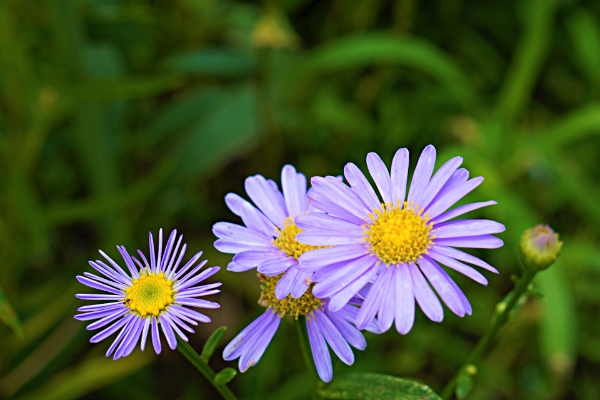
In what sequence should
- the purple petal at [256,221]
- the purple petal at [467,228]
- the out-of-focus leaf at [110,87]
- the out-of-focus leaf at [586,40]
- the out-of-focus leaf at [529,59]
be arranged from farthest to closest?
the out-of-focus leaf at [586,40], the out-of-focus leaf at [529,59], the out-of-focus leaf at [110,87], the purple petal at [256,221], the purple petal at [467,228]

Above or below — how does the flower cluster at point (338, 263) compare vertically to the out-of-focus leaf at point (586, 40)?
below

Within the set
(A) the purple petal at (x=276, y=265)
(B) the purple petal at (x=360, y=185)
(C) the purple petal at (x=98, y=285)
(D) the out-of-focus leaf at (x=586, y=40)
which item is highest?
(D) the out-of-focus leaf at (x=586, y=40)

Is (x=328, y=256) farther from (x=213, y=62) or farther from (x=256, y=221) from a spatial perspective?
(x=213, y=62)

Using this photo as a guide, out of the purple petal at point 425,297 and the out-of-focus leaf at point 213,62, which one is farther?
the out-of-focus leaf at point 213,62

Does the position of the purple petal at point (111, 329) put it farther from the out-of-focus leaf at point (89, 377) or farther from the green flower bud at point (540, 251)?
the out-of-focus leaf at point (89, 377)

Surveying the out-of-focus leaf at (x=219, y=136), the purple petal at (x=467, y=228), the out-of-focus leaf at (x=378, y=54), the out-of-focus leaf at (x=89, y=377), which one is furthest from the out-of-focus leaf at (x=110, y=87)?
the purple petal at (x=467, y=228)

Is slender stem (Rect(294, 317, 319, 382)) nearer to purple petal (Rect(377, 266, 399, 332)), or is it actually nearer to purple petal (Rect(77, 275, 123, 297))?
purple petal (Rect(377, 266, 399, 332))
